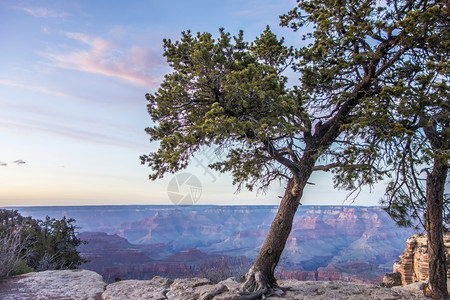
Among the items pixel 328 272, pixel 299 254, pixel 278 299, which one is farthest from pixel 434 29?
pixel 299 254

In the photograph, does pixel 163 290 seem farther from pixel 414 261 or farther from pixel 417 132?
pixel 414 261

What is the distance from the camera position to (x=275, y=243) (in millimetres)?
9406

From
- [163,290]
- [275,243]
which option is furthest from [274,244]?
[163,290]

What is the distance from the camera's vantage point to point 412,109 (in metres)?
7.70

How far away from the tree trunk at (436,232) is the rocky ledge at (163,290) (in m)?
0.58

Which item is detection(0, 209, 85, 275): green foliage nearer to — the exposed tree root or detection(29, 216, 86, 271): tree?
detection(29, 216, 86, 271): tree

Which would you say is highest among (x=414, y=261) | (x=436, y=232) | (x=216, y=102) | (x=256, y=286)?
(x=216, y=102)

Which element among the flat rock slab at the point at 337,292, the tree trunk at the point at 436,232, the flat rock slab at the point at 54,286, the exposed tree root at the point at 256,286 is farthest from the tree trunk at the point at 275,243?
the flat rock slab at the point at 54,286

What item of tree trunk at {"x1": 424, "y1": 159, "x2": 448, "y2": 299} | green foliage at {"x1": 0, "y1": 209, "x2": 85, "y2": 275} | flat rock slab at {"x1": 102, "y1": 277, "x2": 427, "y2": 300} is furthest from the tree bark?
green foliage at {"x1": 0, "y1": 209, "x2": 85, "y2": 275}

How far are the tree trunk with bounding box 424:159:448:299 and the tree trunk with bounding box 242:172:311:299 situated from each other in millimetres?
3711

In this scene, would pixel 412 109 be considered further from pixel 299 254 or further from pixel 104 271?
pixel 299 254

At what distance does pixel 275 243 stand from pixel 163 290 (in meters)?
3.53

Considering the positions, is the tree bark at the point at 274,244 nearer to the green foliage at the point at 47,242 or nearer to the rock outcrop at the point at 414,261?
the green foliage at the point at 47,242

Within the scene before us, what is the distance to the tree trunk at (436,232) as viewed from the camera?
937 centimetres
